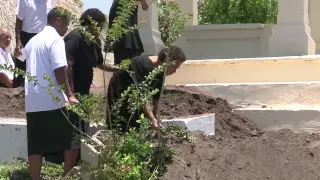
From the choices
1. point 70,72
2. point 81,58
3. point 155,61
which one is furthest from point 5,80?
point 155,61

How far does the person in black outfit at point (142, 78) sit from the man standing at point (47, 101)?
41 centimetres

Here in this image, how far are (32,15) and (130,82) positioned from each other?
2686mm

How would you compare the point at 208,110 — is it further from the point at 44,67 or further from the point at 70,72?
the point at 44,67

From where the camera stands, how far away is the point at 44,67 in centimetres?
592

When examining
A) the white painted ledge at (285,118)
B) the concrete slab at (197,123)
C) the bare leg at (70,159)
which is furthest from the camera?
the white painted ledge at (285,118)

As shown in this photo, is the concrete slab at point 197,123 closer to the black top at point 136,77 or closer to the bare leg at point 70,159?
the black top at point 136,77

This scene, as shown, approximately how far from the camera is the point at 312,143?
6.45 metres

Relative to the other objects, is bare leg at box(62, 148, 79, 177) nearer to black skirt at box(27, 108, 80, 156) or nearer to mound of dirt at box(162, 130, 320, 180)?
black skirt at box(27, 108, 80, 156)

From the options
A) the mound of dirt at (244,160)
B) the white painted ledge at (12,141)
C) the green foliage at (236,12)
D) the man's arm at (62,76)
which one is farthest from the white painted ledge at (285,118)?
the green foliage at (236,12)

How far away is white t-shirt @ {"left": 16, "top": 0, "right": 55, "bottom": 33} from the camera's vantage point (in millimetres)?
8375

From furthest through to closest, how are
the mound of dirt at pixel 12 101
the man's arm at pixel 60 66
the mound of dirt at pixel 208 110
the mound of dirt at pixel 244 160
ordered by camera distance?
the mound of dirt at pixel 12 101 < the mound of dirt at pixel 208 110 < the man's arm at pixel 60 66 < the mound of dirt at pixel 244 160

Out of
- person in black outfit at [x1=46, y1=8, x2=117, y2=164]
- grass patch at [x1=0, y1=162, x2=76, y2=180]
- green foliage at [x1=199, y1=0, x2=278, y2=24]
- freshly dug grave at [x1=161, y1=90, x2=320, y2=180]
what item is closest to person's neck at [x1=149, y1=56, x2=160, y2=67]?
person in black outfit at [x1=46, y1=8, x2=117, y2=164]

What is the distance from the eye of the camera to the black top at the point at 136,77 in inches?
238

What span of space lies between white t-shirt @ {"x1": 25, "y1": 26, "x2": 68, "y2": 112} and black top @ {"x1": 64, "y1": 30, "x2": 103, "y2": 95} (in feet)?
1.54
